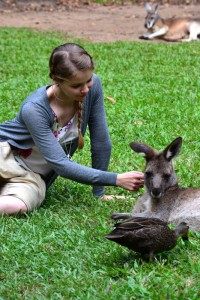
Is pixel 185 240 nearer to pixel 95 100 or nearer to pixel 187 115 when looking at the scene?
pixel 95 100

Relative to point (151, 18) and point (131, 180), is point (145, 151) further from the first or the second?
point (151, 18)

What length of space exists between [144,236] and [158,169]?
1.05 metres

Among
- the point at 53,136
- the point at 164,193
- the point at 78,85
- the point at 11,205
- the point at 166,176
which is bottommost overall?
the point at 11,205

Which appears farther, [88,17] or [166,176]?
[88,17]

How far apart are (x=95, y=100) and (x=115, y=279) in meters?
1.99

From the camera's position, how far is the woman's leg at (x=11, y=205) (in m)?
5.30

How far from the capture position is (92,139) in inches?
235

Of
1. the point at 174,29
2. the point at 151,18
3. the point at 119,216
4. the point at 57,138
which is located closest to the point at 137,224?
the point at 119,216

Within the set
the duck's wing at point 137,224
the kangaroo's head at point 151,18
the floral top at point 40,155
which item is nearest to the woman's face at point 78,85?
the floral top at point 40,155

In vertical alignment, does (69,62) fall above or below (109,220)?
above

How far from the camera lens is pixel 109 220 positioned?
5.18 metres

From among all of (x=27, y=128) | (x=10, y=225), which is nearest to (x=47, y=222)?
(x=10, y=225)

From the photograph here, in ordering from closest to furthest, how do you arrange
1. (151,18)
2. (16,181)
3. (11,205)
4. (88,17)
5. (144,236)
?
1. (144,236)
2. (11,205)
3. (16,181)
4. (151,18)
5. (88,17)

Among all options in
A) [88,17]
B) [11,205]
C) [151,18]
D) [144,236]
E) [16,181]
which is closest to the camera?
[144,236]
